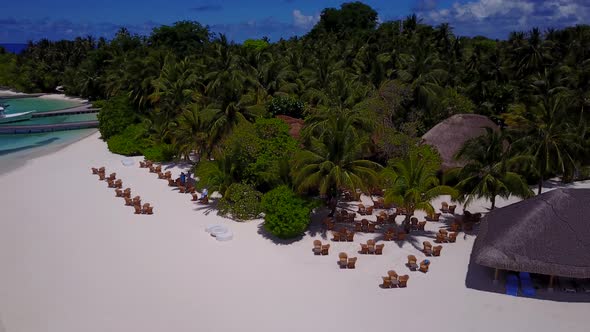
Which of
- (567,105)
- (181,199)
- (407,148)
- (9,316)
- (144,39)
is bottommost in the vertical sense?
(9,316)

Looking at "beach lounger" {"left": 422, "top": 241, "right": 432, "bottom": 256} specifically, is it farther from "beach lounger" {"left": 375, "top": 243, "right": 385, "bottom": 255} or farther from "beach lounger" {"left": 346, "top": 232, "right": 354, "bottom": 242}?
"beach lounger" {"left": 346, "top": 232, "right": 354, "bottom": 242}

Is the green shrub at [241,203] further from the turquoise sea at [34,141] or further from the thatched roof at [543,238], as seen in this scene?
the turquoise sea at [34,141]

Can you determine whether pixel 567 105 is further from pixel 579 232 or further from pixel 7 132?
pixel 7 132

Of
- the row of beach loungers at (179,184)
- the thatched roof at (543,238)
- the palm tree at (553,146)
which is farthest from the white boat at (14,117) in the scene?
the thatched roof at (543,238)

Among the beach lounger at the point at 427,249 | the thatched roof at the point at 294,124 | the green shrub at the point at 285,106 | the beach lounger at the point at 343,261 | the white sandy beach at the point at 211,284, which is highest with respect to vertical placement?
the green shrub at the point at 285,106

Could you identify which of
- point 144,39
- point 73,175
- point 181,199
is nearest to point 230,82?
point 181,199

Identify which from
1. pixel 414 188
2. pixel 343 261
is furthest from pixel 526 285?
pixel 343 261
